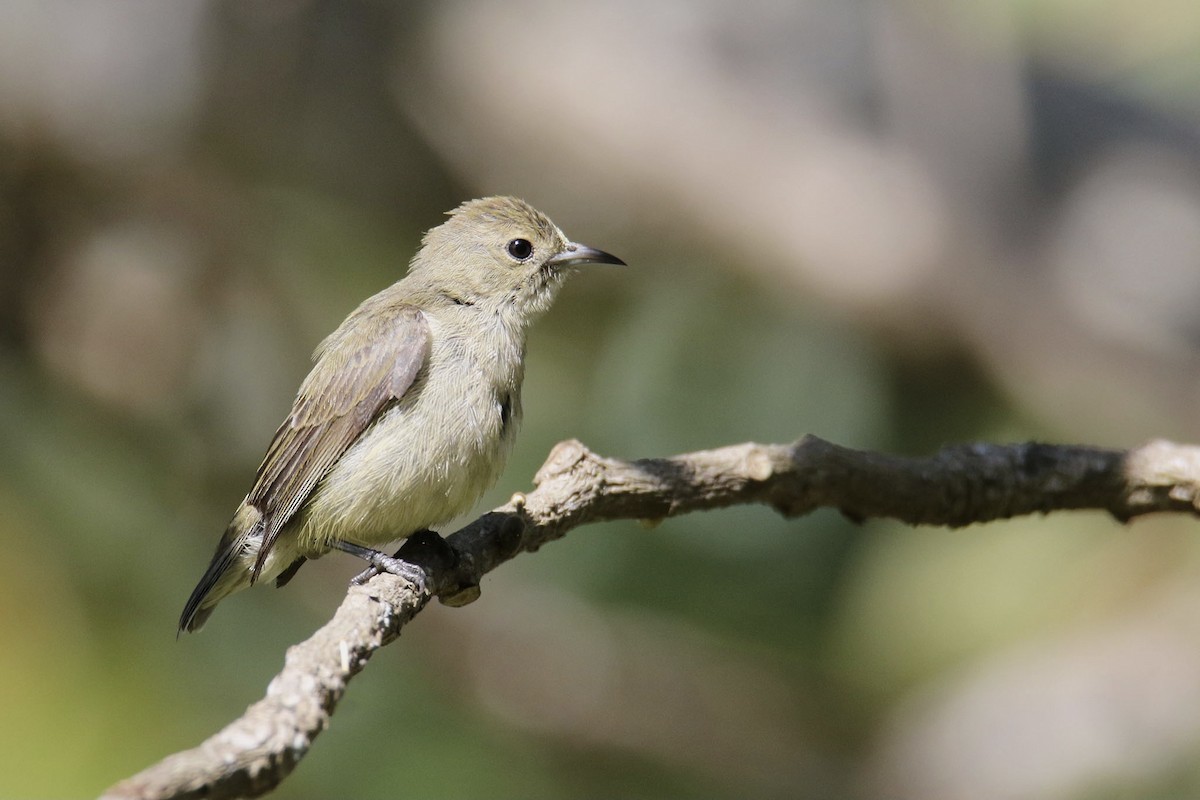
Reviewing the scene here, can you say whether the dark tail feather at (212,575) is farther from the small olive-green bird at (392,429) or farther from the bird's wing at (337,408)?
the bird's wing at (337,408)

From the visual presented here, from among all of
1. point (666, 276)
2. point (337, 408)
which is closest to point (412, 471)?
point (337, 408)

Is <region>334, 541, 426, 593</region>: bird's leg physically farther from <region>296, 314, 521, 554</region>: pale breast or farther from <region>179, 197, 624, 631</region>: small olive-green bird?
<region>296, 314, 521, 554</region>: pale breast

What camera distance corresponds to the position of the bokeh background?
6.68 m

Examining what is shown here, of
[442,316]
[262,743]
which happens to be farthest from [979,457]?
[262,743]

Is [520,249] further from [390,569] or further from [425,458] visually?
[390,569]

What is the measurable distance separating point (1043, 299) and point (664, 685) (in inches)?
127

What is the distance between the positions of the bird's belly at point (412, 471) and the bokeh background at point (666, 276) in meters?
→ 2.60

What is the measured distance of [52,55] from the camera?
22.3ft

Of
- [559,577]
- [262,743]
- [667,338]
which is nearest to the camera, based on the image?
[262,743]

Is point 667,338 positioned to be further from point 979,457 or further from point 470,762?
point 979,457

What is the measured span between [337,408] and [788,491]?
1516 millimetres

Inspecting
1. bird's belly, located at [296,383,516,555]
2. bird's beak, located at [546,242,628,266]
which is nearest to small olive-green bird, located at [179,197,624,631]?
bird's belly, located at [296,383,516,555]

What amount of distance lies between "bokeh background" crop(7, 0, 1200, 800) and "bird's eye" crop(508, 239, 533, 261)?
104 inches

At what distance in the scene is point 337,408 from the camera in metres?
4.00
